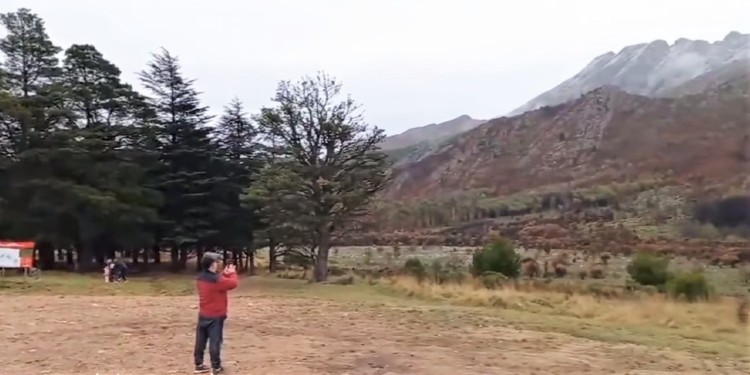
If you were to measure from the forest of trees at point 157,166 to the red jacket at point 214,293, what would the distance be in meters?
19.7

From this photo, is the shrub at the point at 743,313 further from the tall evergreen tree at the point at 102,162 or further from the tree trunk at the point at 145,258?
the tree trunk at the point at 145,258

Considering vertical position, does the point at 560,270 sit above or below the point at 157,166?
below

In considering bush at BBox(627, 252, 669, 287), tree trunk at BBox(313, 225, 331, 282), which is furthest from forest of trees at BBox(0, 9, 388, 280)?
bush at BBox(627, 252, 669, 287)

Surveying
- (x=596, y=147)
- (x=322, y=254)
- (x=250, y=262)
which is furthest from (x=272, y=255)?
(x=596, y=147)

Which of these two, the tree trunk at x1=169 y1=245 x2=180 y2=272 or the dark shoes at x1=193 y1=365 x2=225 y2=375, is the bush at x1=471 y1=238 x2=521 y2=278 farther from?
the dark shoes at x1=193 y1=365 x2=225 y2=375

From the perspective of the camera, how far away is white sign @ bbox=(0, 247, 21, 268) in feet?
86.7

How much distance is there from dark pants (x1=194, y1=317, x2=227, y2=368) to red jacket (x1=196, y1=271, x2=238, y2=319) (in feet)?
0.27

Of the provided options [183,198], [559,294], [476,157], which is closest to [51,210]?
[183,198]

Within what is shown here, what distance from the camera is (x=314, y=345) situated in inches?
474

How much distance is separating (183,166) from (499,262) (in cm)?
1517

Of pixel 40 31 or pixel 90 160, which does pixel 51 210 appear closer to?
pixel 90 160

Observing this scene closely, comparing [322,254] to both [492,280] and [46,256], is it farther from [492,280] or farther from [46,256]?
[46,256]

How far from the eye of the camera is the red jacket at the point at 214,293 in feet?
30.3

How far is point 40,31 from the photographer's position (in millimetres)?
36062
